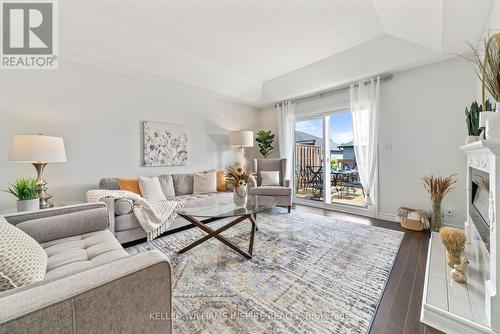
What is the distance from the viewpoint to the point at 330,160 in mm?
4328

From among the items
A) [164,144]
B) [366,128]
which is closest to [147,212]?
[164,144]

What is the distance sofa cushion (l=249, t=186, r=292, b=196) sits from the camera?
12.3 ft

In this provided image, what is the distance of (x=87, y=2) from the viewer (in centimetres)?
225

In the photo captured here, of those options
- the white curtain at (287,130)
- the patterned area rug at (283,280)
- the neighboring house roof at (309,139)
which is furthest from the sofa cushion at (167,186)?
the neighboring house roof at (309,139)

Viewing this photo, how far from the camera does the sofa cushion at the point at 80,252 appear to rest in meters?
1.19

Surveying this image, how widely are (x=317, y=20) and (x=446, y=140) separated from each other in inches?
97.9

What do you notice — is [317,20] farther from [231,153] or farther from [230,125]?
[231,153]

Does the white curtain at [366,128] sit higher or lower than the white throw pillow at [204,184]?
higher

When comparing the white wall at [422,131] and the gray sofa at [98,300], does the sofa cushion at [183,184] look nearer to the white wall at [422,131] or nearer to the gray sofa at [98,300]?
the gray sofa at [98,300]

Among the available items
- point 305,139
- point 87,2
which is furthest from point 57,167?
point 305,139

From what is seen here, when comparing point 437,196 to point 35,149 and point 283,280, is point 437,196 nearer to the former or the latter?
point 283,280

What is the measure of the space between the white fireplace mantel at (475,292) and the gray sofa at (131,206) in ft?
7.01

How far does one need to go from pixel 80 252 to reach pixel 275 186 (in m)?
3.19

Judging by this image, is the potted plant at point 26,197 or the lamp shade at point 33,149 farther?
the lamp shade at point 33,149
